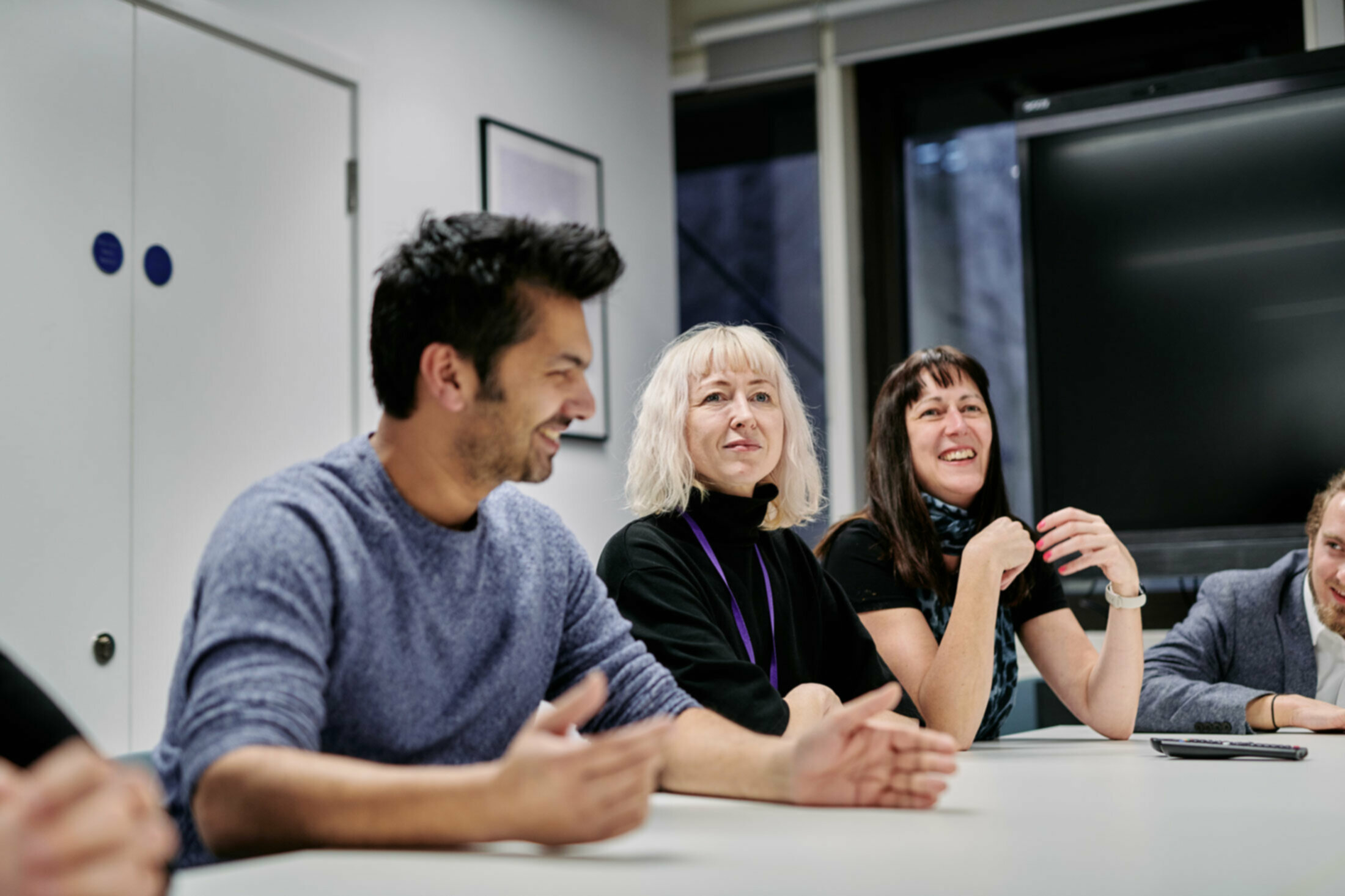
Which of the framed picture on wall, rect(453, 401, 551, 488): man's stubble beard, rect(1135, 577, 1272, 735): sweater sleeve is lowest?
rect(1135, 577, 1272, 735): sweater sleeve

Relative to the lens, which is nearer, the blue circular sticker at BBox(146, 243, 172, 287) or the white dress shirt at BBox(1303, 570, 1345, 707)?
the white dress shirt at BBox(1303, 570, 1345, 707)

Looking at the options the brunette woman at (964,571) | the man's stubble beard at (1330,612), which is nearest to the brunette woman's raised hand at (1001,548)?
the brunette woman at (964,571)

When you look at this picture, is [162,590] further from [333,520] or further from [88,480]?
[333,520]

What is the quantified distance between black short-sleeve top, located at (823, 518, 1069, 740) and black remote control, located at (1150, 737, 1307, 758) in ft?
1.63

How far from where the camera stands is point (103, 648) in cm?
234

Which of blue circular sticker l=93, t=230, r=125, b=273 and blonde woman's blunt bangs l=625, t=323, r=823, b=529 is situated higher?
blue circular sticker l=93, t=230, r=125, b=273

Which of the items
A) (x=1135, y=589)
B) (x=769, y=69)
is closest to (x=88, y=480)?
(x=1135, y=589)

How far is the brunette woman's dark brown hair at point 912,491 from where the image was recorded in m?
2.15

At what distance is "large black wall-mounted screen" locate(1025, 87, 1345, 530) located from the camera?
3.41 meters

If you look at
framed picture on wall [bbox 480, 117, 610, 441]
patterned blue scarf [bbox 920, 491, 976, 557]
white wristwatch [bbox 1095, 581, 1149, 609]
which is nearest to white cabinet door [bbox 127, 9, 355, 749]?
framed picture on wall [bbox 480, 117, 610, 441]

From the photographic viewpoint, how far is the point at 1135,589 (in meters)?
2.04

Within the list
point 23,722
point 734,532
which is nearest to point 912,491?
point 734,532

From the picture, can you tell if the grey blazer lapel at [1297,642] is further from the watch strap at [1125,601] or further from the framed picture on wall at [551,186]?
the framed picture on wall at [551,186]

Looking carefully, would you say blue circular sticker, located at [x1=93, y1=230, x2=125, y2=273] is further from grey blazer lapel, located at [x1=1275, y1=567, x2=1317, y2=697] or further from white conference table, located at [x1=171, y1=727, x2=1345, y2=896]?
grey blazer lapel, located at [x1=1275, y1=567, x2=1317, y2=697]
